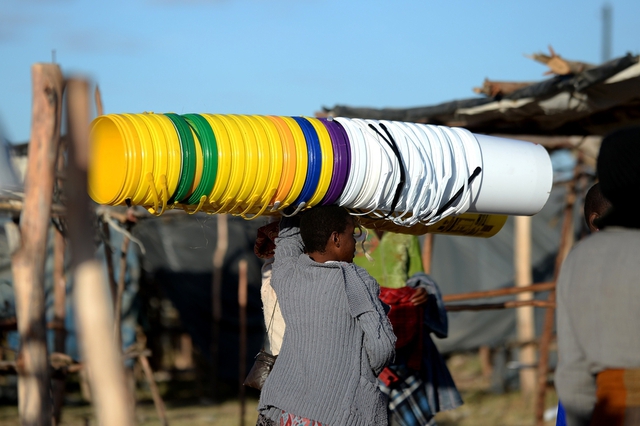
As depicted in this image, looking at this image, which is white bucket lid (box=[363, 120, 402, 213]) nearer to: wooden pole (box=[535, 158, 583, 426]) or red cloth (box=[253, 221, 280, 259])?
red cloth (box=[253, 221, 280, 259])

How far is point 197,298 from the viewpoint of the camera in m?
8.84

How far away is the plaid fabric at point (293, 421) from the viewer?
8.11ft

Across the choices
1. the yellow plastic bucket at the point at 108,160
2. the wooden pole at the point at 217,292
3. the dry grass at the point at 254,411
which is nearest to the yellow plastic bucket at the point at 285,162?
the yellow plastic bucket at the point at 108,160

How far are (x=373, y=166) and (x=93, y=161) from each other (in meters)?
0.83

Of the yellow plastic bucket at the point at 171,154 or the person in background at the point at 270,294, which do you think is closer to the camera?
the yellow plastic bucket at the point at 171,154

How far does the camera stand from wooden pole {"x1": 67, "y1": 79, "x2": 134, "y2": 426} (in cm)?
138

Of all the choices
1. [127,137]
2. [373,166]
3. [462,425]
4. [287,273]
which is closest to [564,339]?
[373,166]

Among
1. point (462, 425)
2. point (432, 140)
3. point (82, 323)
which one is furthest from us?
point (462, 425)

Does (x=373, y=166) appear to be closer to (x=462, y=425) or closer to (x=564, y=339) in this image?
(x=564, y=339)

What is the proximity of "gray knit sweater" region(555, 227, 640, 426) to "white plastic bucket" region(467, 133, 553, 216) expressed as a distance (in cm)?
70

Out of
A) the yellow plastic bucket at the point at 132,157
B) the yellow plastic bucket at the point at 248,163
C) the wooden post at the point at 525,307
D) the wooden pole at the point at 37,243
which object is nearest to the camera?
the yellow plastic bucket at the point at 132,157

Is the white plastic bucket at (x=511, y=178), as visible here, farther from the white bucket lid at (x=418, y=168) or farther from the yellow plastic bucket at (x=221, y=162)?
the yellow plastic bucket at (x=221, y=162)

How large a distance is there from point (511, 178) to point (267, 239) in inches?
35.8

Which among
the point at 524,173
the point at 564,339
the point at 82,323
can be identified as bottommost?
the point at 564,339
